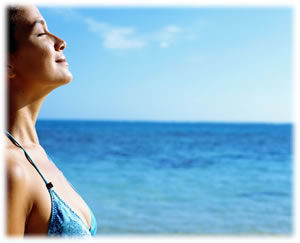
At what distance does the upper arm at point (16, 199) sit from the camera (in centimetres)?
128

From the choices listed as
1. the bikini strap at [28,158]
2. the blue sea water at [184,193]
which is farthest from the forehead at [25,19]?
the blue sea water at [184,193]

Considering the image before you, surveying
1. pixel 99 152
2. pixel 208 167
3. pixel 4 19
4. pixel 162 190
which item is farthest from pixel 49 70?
pixel 99 152

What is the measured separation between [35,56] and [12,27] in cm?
15

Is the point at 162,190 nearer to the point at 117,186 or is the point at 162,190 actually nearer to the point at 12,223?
the point at 117,186

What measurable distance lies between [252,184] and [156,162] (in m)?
5.30

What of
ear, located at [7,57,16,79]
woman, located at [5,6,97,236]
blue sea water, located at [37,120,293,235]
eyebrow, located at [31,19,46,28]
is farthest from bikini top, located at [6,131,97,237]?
blue sea water, located at [37,120,293,235]

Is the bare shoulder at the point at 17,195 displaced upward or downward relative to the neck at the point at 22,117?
downward

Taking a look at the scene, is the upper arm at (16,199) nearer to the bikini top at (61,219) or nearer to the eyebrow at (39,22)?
the bikini top at (61,219)

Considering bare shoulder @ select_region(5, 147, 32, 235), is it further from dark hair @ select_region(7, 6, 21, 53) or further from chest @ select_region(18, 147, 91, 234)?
dark hair @ select_region(7, 6, 21, 53)

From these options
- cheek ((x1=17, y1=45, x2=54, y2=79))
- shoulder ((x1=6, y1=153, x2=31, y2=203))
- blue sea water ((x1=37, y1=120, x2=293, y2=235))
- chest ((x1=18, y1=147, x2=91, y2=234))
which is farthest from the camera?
blue sea water ((x1=37, y1=120, x2=293, y2=235))

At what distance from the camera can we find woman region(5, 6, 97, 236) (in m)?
1.34

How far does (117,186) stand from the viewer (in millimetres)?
10625

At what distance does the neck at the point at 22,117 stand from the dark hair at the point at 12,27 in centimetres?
20

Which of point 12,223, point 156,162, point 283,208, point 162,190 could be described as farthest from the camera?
point 156,162
